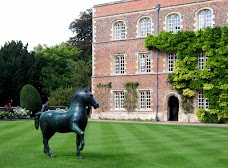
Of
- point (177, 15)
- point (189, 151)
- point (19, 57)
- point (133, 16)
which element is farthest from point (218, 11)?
point (19, 57)

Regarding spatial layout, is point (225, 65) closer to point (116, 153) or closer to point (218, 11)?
point (218, 11)

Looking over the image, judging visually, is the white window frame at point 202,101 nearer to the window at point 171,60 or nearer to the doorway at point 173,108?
the doorway at point 173,108

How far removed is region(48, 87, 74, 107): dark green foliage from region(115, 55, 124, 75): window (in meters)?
9.47

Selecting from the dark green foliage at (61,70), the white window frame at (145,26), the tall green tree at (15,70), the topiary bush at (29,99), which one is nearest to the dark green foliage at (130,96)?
the white window frame at (145,26)

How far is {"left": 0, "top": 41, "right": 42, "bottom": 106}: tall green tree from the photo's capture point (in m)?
43.4

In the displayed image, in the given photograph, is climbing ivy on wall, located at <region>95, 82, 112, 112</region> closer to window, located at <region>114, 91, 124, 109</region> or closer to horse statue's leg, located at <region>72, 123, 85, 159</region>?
window, located at <region>114, 91, 124, 109</region>

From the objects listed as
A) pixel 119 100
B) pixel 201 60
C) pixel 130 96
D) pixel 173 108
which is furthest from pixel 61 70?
pixel 201 60

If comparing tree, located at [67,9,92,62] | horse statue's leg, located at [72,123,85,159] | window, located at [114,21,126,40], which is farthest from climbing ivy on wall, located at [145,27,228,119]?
tree, located at [67,9,92,62]

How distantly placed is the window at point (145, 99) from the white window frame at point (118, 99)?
1855mm

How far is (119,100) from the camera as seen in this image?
35.6m

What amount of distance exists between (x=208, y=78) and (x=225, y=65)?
5.20ft

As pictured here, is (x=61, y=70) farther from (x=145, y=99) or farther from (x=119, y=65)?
(x=145, y=99)

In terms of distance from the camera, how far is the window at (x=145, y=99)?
33969 mm

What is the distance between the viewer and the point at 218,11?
102 ft
